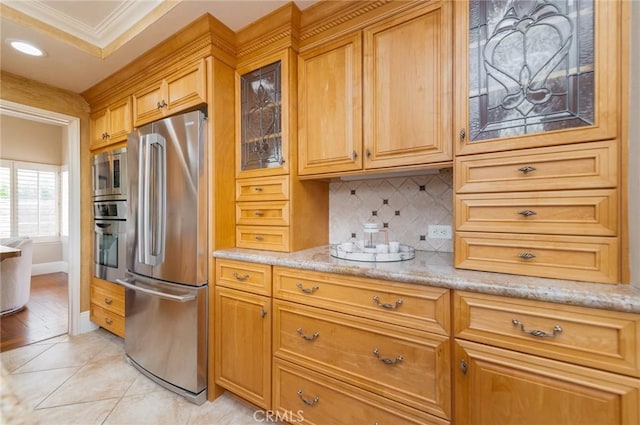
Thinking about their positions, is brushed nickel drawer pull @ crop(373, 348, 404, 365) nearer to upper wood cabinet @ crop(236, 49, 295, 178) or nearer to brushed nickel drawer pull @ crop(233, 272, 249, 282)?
brushed nickel drawer pull @ crop(233, 272, 249, 282)

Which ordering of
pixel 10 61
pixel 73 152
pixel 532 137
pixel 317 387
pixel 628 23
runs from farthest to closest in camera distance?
pixel 73 152, pixel 10 61, pixel 317 387, pixel 532 137, pixel 628 23

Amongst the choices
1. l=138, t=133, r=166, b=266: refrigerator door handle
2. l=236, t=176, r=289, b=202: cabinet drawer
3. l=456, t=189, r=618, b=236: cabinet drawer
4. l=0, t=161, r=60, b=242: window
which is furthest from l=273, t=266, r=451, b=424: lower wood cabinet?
l=0, t=161, r=60, b=242: window

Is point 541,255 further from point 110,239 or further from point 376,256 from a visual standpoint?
point 110,239

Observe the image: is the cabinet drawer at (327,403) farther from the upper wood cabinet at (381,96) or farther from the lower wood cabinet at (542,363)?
the upper wood cabinet at (381,96)

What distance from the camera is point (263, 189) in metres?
1.85

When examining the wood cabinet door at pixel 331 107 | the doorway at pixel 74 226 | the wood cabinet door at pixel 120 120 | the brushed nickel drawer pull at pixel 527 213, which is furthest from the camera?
the doorway at pixel 74 226

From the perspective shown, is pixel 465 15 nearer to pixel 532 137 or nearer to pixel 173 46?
pixel 532 137

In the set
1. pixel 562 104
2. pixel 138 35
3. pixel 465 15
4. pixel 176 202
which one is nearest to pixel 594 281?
pixel 562 104

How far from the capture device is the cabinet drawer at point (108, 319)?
255 centimetres

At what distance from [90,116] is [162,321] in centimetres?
244

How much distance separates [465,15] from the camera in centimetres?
123

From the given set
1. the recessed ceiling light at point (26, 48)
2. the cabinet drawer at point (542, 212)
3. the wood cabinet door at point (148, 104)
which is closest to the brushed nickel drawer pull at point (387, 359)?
the cabinet drawer at point (542, 212)

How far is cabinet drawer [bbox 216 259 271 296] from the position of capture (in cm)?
159

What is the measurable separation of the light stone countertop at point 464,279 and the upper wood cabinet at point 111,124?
1.81 metres
